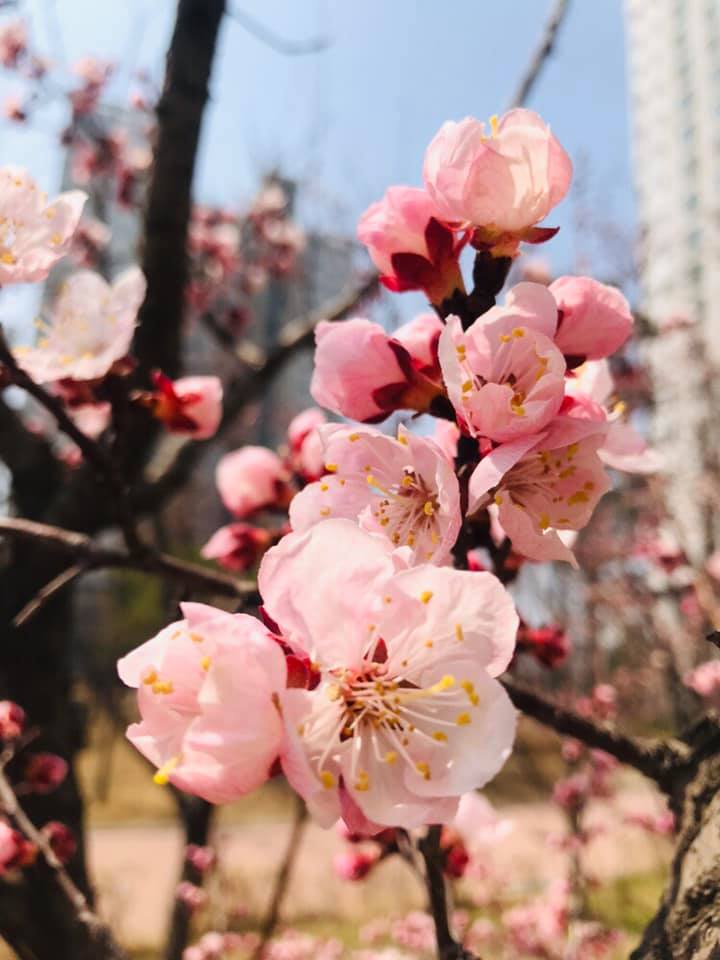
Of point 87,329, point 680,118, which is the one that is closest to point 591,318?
point 87,329

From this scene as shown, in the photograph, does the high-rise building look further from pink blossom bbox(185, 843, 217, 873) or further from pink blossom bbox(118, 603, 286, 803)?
pink blossom bbox(118, 603, 286, 803)

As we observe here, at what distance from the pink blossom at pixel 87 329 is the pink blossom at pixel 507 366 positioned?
0.49 m

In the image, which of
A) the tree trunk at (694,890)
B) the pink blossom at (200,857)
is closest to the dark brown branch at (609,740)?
the tree trunk at (694,890)

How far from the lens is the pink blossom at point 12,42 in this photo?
3.52m

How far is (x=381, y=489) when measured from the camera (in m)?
0.60

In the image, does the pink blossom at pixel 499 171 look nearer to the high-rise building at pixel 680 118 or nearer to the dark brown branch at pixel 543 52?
the dark brown branch at pixel 543 52

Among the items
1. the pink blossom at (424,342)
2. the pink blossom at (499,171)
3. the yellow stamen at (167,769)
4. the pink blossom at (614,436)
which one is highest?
the pink blossom at (499,171)

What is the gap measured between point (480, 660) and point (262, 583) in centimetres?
14

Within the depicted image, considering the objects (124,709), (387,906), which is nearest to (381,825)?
(387,906)

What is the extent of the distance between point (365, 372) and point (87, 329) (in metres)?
0.51

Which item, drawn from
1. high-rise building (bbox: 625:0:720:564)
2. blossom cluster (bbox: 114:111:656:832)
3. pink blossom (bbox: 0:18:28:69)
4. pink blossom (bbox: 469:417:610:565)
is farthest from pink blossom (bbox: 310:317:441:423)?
high-rise building (bbox: 625:0:720:564)

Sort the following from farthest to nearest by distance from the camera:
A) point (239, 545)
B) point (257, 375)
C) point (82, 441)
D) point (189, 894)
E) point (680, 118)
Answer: point (680, 118)
point (257, 375)
point (189, 894)
point (239, 545)
point (82, 441)

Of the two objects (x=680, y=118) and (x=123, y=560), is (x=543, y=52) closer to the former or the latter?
(x=123, y=560)

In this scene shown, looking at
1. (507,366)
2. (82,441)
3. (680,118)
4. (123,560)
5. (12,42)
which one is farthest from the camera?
(680,118)
